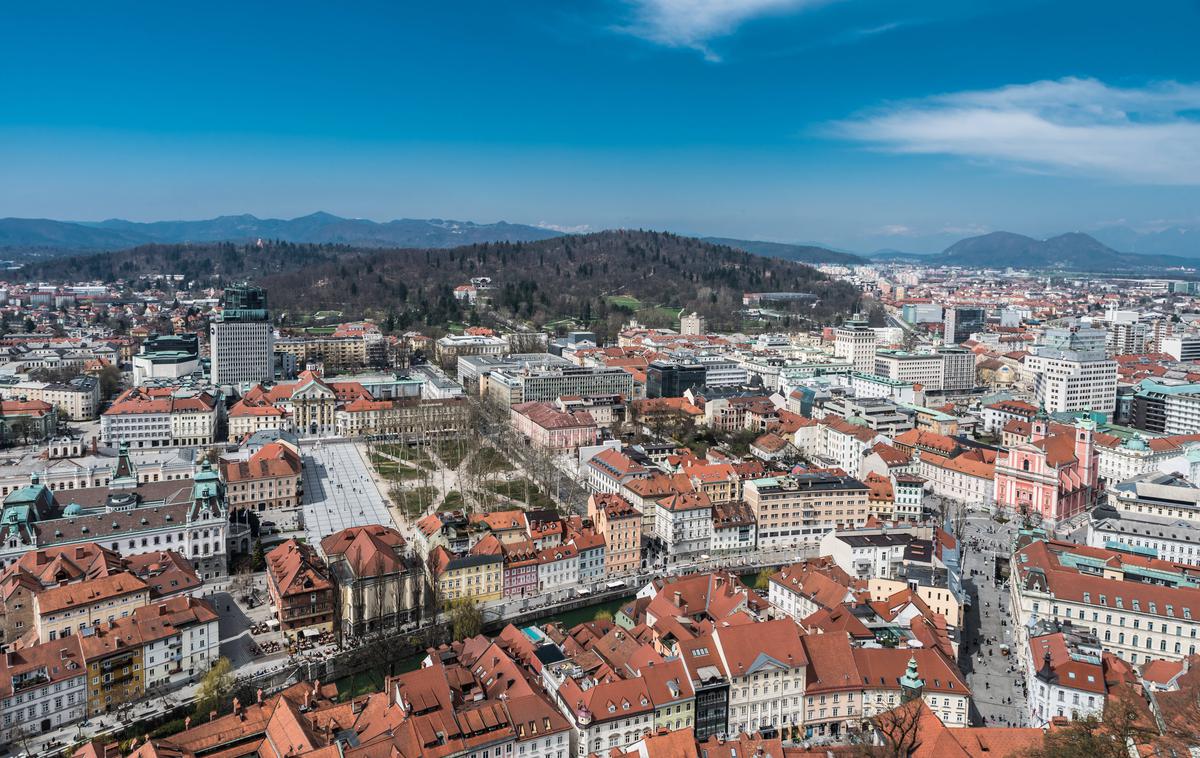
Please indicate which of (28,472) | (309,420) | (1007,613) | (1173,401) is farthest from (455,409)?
(1173,401)

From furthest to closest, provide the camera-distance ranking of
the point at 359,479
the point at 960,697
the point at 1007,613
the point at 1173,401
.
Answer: the point at 1173,401, the point at 359,479, the point at 1007,613, the point at 960,697

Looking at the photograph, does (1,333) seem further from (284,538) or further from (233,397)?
(284,538)

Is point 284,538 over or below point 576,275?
below

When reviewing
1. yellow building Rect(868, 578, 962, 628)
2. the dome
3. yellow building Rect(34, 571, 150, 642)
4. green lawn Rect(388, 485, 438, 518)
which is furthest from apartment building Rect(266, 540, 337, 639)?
the dome

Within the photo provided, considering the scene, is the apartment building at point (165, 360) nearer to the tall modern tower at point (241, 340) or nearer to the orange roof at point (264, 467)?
the tall modern tower at point (241, 340)

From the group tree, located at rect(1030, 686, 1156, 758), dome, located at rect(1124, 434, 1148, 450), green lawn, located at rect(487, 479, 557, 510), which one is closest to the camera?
tree, located at rect(1030, 686, 1156, 758)

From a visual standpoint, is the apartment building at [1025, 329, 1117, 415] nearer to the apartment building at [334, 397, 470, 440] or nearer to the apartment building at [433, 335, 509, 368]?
the apartment building at [334, 397, 470, 440]

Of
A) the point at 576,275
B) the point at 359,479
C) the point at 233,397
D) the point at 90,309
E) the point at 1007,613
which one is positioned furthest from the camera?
the point at 576,275

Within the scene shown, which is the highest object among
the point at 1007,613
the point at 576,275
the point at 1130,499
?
the point at 576,275
